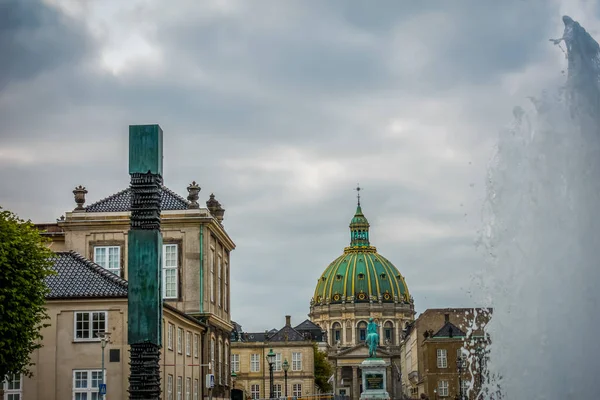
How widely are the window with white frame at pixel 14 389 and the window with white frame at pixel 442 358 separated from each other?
232 ft

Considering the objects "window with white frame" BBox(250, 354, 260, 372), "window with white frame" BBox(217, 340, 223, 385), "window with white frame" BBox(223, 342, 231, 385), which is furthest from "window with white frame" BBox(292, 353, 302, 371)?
"window with white frame" BBox(217, 340, 223, 385)

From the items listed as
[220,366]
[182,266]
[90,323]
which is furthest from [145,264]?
[220,366]

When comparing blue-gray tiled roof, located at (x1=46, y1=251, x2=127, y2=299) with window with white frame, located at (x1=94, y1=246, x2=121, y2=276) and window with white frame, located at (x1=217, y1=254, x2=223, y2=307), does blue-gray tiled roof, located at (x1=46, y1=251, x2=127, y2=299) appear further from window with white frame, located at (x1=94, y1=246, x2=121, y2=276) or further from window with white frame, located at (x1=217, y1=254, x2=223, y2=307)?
window with white frame, located at (x1=217, y1=254, x2=223, y2=307)

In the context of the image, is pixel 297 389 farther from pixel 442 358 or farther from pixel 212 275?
pixel 212 275

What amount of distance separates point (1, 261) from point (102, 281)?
9.49 m

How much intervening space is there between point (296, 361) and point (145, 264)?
133 m

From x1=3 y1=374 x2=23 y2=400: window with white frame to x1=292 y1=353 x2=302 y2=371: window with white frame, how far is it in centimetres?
11296

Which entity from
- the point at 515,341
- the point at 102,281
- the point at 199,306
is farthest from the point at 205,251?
the point at 515,341

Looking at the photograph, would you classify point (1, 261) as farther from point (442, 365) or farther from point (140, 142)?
point (442, 365)

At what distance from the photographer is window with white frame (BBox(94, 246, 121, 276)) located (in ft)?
195

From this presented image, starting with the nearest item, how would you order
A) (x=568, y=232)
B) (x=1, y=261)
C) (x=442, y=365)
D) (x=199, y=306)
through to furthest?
(x=568, y=232) → (x=1, y=261) → (x=199, y=306) → (x=442, y=365)

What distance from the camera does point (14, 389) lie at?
46000 mm

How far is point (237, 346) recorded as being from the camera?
497 ft

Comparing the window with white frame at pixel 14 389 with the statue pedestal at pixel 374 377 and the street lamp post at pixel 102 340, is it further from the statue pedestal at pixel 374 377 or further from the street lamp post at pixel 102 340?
the statue pedestal at pixel 374 377
